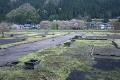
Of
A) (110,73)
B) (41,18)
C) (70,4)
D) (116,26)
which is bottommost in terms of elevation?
(110,73)

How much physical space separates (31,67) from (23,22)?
84.8m

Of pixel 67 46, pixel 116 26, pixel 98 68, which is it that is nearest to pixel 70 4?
pixel 116 26

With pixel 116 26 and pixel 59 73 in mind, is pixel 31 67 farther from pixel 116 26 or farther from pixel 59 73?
pixel 116 26

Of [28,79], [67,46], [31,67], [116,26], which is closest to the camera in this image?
[28,79]

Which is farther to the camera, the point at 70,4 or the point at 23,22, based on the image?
the point at 70,4

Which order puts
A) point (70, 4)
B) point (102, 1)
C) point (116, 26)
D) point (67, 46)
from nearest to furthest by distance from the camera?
point (67, 46)
point (116, 26)
point (70, 4)
point (102, 1)

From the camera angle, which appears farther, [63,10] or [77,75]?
[63,10]

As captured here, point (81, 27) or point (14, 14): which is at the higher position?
point (14, 14)

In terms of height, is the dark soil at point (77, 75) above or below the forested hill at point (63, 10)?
below

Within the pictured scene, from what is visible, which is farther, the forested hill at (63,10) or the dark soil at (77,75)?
the forested hill at (63,10)

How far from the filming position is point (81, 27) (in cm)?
6662

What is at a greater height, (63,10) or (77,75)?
(63,10)

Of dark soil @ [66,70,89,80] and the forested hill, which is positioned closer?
dark soil @ [66,70,89,80]

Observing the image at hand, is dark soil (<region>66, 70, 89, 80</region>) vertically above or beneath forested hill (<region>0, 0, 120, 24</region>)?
beneath
